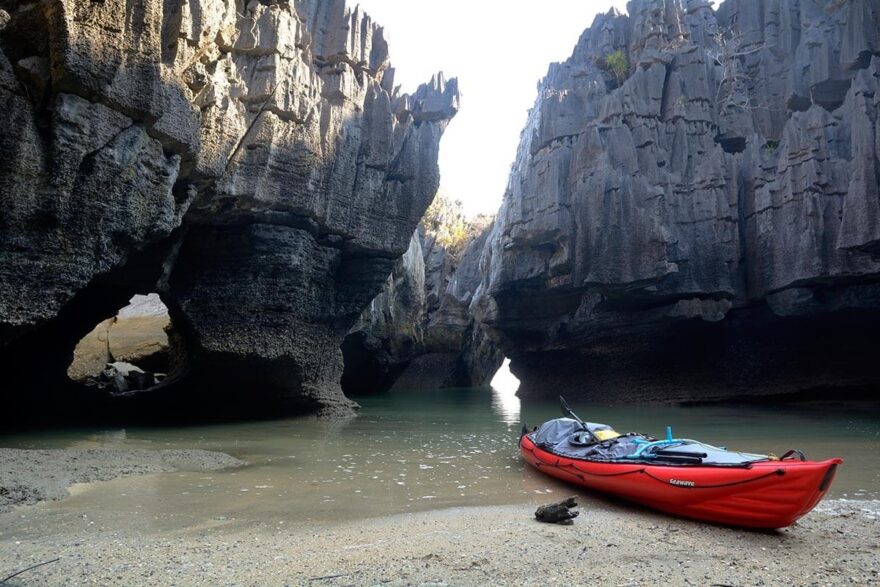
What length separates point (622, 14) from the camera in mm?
28375

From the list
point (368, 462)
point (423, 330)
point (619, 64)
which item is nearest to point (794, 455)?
point (368, 462)

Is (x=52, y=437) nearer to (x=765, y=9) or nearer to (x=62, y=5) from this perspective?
(x=62, y=5)

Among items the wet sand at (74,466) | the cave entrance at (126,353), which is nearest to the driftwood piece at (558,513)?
the wet sand at (74,466)

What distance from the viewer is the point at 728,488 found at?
6.05 m

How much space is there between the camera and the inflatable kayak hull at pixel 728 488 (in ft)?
18.3

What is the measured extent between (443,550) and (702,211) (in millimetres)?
20789

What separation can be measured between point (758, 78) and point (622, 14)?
23.9 feet

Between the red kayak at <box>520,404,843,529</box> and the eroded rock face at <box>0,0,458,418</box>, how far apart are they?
9.25 metres

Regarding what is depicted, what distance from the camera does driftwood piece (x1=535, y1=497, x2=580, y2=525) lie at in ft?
20.3

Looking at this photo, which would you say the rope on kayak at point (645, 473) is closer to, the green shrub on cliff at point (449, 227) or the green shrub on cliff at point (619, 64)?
the green shrub on cliff at point (619, 64)

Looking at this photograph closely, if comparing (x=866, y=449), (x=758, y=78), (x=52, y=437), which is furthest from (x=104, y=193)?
(x=758, y=78)

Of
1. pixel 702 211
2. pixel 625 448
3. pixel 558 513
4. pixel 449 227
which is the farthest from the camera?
pixel 449 227

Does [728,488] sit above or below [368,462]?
above

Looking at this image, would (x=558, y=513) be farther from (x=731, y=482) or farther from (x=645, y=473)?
(x=731, y=482)
